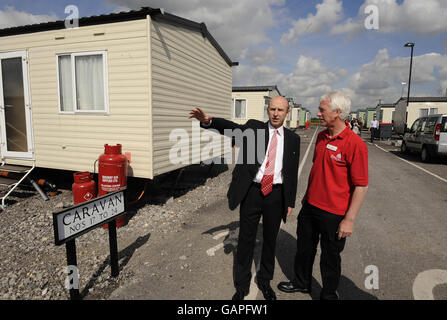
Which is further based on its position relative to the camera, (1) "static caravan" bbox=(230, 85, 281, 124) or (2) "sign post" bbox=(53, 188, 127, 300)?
(1) "static caravan" bbox=(230, 85, 281, 124)

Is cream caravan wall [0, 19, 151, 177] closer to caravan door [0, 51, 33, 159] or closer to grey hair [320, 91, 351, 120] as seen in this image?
caravan door [0, 51, 33, 159]

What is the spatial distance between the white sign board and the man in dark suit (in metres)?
1.45

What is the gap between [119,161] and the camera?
16.7 ft

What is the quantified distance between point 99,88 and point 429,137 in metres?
13.1

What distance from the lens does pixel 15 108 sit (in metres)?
6.86

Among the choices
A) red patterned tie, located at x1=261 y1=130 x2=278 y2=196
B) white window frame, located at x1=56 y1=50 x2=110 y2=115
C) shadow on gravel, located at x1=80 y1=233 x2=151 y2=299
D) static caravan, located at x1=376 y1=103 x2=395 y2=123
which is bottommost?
shadow on gravel, located at x1=80 y1=233 x2=151 y2=299

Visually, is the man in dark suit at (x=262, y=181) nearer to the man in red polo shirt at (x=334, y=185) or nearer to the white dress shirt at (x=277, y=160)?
the white dress shirt at (x=277, y=160)

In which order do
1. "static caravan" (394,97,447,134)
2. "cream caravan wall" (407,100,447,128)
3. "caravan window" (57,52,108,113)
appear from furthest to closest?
"cream caravan wall" (407,100,447,128), "static caravan" (394,97,447,134), "caravan window" (57,52,108,113)

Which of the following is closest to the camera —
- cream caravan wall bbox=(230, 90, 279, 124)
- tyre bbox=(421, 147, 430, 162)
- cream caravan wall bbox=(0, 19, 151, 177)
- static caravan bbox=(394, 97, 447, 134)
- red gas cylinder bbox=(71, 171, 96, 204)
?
red gas cylinder bbox=(71, 171, 96, 204)

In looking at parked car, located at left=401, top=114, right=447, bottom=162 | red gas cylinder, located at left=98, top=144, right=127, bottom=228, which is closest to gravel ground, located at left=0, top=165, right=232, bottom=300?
red gas cylinder, located at left=98, top=144, right=127, bottom=228

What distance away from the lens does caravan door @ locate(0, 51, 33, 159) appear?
21.8 ft

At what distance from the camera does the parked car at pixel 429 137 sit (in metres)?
11.0

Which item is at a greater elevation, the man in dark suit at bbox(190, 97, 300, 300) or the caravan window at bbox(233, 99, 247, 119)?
the caravan window at bbox(233, 99, 247, 119)
